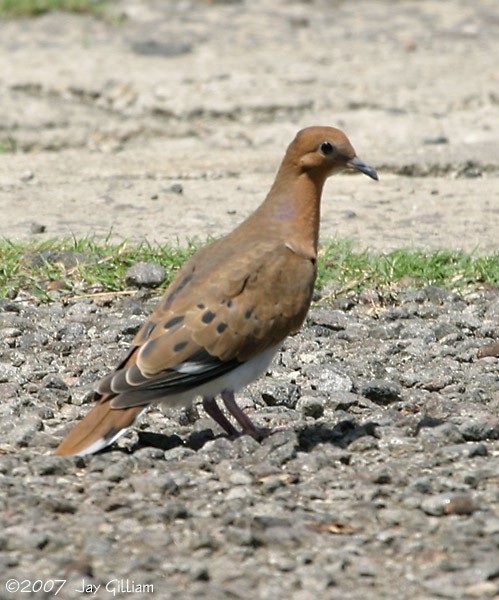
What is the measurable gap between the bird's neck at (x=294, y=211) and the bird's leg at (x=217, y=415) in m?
0.68

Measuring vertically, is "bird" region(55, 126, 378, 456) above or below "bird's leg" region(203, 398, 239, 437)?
above

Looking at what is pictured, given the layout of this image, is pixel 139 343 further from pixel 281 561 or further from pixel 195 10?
pixel 195 10

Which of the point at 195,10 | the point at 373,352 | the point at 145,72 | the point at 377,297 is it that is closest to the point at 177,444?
the point at 373,352

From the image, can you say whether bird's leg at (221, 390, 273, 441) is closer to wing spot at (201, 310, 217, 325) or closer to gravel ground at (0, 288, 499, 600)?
gravel ground at (0, 288, 499, 600)

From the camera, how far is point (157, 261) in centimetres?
707

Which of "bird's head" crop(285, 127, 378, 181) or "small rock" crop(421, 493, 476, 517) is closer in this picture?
"small rock" crop(421, 493, 476, 517)

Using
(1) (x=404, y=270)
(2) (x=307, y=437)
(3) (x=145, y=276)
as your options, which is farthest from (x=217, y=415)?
(1) (x=404, y=270)

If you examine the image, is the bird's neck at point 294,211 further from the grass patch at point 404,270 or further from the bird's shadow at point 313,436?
the grass patch at point 404,270

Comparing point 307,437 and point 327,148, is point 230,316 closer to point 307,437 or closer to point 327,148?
point 307,437

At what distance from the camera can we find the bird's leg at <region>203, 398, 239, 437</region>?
207 inches

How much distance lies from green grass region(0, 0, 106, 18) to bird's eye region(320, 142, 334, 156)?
24.6ft

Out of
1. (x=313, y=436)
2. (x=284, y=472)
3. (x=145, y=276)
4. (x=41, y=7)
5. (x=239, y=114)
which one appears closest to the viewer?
(x=284, y=472)

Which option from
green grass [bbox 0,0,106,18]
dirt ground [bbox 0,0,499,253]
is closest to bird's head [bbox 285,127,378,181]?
dirt ground [bbox 0,0,499,253]

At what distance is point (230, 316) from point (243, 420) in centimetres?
41
